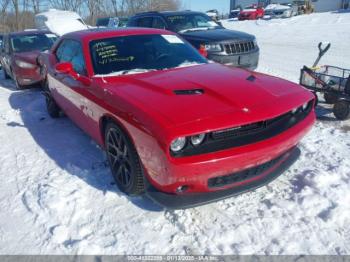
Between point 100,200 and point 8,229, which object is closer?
point 8,229

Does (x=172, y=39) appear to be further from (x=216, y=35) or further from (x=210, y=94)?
(x=216, y=35)

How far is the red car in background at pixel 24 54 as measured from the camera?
7.89 meters

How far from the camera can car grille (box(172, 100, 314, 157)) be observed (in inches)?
104

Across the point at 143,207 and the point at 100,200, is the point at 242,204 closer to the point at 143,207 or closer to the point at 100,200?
the point at 143,207

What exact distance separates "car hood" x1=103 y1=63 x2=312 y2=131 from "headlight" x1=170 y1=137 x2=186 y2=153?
15 centimetres

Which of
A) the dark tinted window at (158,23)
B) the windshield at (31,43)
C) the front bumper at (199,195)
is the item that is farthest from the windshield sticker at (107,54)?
the windshield at (31,43)

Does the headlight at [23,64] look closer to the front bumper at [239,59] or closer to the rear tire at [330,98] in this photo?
the front bumper at [239,59]

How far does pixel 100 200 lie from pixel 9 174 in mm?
1389

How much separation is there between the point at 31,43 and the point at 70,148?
5.79m

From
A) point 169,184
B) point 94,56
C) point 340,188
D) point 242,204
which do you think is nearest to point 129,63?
point 94,56

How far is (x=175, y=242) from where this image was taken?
271cm

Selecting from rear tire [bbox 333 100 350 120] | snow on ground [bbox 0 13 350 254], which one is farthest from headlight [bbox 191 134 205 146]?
rear tire [bbox 333 100 350 120]

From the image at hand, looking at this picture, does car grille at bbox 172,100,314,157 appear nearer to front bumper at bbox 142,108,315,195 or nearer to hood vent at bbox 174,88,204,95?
front bumper at bbox 142,108,315,195

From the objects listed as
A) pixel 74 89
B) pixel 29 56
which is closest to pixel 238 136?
pixel 74 89
